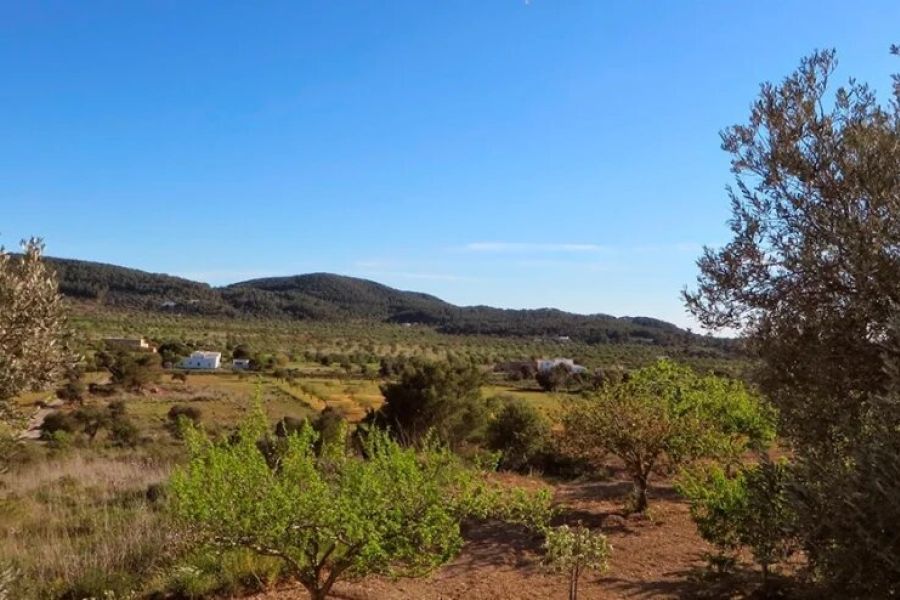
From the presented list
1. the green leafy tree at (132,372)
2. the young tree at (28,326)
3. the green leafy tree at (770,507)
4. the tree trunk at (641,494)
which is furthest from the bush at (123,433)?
the green leafy tree at (770,507)

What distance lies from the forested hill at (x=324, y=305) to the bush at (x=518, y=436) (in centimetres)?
10036

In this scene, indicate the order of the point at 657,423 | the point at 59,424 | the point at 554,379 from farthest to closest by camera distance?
1. the point at 554,379
2. the point at 59,424
3. the point at 657,423

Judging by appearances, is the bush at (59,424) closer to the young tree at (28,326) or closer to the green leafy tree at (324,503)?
the young tree at (28,326)

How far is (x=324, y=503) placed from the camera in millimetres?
6527

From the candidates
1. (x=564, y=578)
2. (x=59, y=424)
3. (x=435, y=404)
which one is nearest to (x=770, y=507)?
(x=564, y=578)

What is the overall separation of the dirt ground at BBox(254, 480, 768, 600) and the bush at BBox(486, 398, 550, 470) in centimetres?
710

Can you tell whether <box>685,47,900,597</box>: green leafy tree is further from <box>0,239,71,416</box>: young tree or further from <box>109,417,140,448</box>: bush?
<box>109,417,140,448</box>: bush

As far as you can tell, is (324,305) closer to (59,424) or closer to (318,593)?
(59,424)

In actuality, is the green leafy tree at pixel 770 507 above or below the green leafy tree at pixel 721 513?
above

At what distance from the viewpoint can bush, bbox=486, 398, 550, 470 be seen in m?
22.3

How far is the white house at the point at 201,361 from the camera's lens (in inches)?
2744

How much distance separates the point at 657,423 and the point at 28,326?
11064mm

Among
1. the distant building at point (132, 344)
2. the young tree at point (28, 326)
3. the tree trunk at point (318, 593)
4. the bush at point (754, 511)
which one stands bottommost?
the tree trunk at point (318, 593)

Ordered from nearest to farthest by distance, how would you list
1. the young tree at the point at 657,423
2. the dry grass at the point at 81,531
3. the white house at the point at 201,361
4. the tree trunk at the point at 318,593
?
1. the tree trunk at the point at 318,593
2. the dry grass at the point at 81,531
3. the young tree at the point at 657,423
4. the white house at the point at 201,361
